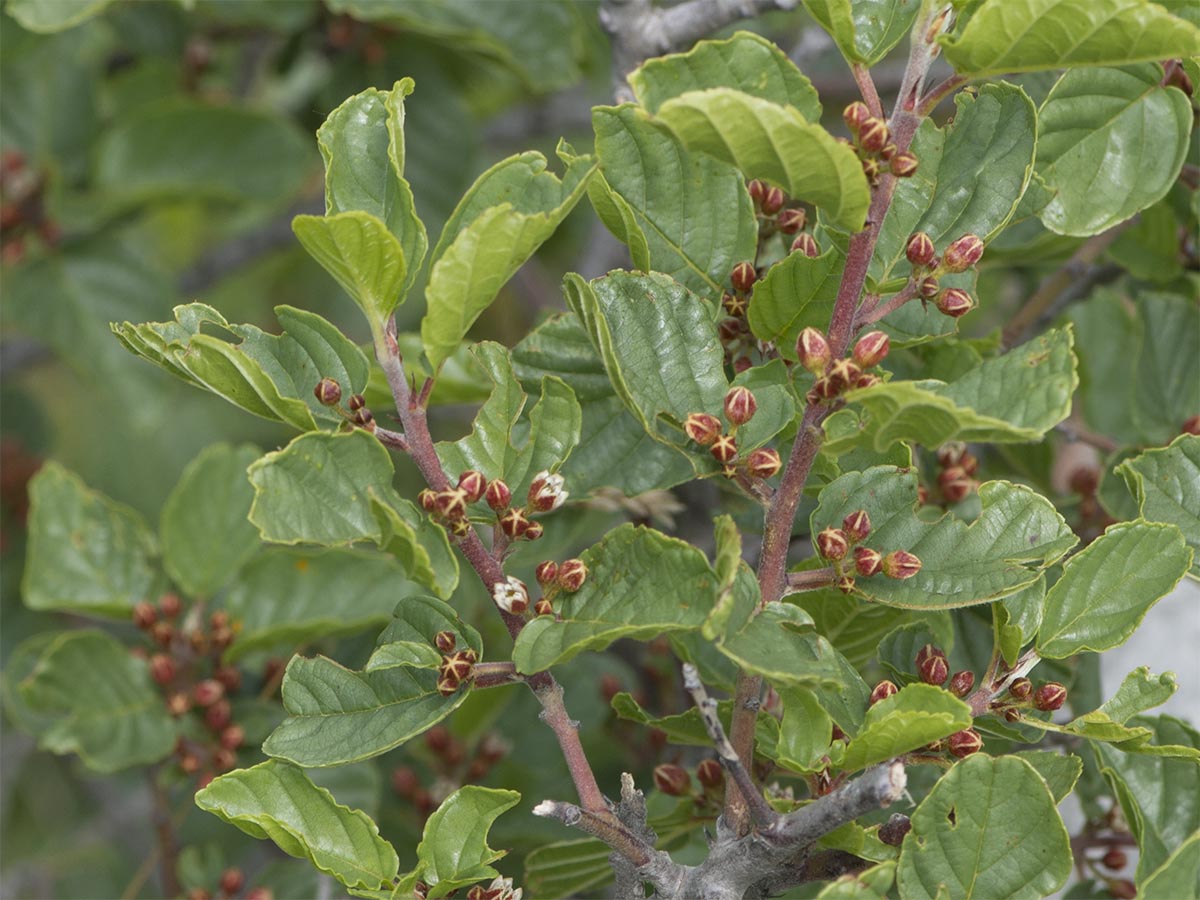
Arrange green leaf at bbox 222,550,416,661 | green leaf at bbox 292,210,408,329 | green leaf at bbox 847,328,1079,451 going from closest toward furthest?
1. green leaf at bbox 847,328,1079,451
2. green leaf at bbox 292,210,408,329
3. green leaf at bbox 222,550,416,661

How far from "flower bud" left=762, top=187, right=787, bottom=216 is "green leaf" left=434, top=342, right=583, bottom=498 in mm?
282

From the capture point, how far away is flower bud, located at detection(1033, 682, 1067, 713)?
985mm

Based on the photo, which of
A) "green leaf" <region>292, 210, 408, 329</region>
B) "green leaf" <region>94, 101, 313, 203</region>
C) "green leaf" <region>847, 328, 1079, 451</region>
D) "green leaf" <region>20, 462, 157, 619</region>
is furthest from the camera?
"green leaf" <region>94, 101, 313, 203</region>

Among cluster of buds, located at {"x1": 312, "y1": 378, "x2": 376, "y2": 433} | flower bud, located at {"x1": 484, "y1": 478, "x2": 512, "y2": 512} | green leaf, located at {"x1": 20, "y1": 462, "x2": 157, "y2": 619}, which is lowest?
green leaf, located at {"x1": 20, "y1": 462, "x2": 157, "y2": 619}

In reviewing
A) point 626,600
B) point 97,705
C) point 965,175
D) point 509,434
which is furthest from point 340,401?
point 97,705

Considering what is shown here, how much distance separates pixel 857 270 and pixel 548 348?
329 millimetres

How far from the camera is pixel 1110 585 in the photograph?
3.23 feet

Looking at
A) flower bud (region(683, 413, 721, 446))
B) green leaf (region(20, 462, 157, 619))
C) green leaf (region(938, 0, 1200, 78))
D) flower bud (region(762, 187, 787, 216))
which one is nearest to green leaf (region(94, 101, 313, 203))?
green leaf (region(20, 462, 157, 619))

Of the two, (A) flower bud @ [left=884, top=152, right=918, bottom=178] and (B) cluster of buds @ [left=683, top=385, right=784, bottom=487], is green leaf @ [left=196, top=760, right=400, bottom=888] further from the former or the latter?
(A) flower bud @ [left=884, top=152, right=918, bottom=178]

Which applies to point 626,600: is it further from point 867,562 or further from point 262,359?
point 262,359

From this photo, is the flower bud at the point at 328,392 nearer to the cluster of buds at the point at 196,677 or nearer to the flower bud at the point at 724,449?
the flower bud at the point at 724,449

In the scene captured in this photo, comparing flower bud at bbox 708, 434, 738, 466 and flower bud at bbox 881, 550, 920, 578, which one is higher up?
flower bud at bbox 708, 434, 738, 466

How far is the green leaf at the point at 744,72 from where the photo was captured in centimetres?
92

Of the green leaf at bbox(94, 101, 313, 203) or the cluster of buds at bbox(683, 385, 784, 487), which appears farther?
the green leaf at bbox(94, 101, 313, 203)
